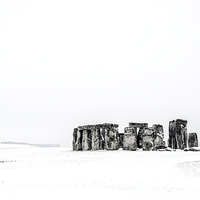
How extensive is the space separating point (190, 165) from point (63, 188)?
4.95 meters

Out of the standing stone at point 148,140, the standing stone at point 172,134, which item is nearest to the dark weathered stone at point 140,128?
the standing stone at point 148,140

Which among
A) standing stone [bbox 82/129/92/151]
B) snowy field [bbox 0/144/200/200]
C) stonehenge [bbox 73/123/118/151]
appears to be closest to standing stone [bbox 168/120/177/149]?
stonehenge [bbox 73/123/118/151]

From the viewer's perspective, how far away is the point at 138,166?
945 cm

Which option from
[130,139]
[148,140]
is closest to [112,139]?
[130,139]

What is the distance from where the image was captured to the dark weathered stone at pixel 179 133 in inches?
687

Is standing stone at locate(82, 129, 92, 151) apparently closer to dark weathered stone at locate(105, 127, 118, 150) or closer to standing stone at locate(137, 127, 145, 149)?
dark weathered stone at locate(105, 127, 118, 150)

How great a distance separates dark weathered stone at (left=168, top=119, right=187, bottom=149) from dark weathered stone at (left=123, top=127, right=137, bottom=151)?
270 cm

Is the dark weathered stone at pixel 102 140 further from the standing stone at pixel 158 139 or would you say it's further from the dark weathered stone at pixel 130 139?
the standing stone at pixel 158 139

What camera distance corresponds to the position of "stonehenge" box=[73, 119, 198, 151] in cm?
1621

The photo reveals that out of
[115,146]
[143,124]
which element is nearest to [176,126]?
[143,124]

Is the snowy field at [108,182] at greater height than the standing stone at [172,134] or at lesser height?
lesser

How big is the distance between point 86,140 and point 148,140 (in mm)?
3921

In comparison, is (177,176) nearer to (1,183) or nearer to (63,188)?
(63,188)

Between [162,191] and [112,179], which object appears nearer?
[162,191]
